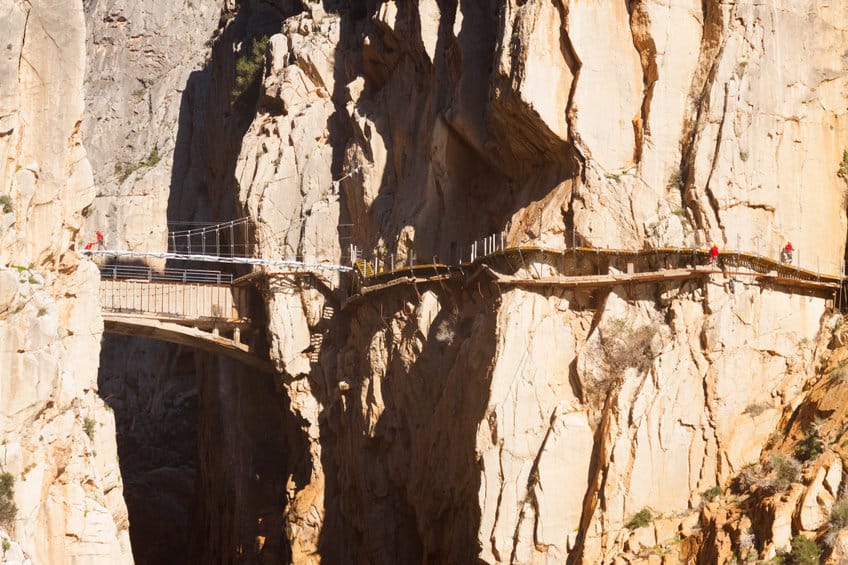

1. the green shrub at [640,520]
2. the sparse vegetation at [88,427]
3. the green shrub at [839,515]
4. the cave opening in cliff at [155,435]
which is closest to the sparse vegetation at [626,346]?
the green shrub at [640,520]

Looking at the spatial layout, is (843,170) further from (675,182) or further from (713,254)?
(713,254)

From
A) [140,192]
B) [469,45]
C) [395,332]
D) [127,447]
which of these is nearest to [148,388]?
[127,447]

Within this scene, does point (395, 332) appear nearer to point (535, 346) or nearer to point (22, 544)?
point (535, 346)

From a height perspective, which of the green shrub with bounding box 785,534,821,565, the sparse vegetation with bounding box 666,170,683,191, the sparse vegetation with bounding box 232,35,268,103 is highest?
the sparse vegetation with bounding box 232,35,268,103

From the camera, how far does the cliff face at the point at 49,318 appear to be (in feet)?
147

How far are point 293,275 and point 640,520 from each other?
66.4 feet

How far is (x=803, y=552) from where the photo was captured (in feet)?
139

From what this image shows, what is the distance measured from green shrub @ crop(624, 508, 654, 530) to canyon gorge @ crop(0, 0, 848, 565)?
0.39 ft

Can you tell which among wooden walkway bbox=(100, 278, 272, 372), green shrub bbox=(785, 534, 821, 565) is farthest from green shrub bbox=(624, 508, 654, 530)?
wooden walkway bbox=(100, 278, 272, 372)

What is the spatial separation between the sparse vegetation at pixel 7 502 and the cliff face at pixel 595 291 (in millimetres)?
13290

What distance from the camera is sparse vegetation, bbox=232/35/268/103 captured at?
70688 millimetres

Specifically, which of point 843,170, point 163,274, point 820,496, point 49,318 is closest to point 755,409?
point 820,496

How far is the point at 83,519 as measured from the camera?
156ft

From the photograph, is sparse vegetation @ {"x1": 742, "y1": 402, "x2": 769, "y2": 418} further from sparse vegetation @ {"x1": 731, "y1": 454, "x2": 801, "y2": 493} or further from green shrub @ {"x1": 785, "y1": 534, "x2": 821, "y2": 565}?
green shrub @ {"x1": 785, "y1": 534, "x2": 821, "y2": 565}
